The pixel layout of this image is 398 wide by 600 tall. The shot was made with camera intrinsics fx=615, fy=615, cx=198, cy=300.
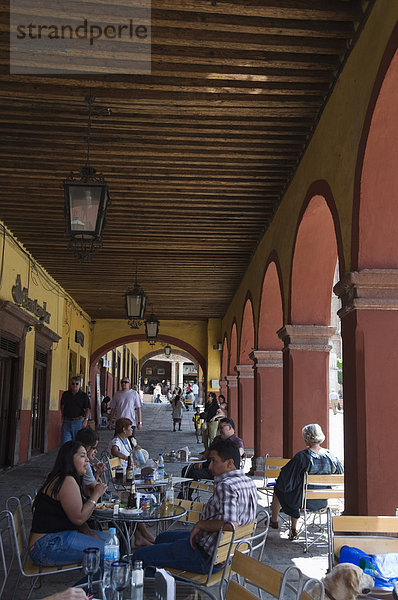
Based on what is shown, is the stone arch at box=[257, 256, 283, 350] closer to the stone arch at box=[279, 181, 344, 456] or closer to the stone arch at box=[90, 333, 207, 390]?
the stone arch at box=[279, 181, 344, 456]

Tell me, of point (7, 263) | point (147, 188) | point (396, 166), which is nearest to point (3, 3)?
point (396, 166)

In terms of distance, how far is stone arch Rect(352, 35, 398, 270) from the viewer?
13.3ft

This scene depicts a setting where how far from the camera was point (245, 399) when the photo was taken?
13070mm

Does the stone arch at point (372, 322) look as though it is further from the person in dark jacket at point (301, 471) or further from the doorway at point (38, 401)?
the doorway at point (38, 401)

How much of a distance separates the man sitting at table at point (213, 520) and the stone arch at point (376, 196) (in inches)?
66.3

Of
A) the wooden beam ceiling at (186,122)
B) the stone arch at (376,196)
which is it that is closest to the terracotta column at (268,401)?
the wooden beam ceiling at (186,122)

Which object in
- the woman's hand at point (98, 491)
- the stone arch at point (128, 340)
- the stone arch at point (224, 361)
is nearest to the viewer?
→ the woman's hand at point (98, 491)

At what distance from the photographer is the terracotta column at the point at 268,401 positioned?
975 centimetres

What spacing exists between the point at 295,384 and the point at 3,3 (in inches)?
184

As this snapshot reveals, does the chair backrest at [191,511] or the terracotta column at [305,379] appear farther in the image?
the terracotta column at [305,379]

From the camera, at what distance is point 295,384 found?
22.5 ft

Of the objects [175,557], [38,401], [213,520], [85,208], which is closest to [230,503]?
[213,520]

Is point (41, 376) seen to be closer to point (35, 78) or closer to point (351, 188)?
point (35, 78)

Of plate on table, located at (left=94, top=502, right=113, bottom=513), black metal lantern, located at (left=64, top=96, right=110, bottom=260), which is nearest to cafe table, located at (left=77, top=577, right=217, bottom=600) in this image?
plate on table, located at (left=94, top=502, right=113, bottom=513)
